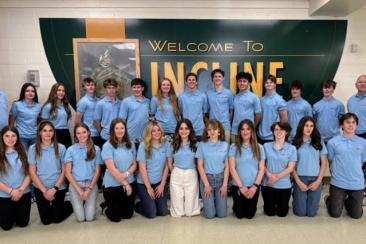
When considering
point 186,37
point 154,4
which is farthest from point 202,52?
point 154,4

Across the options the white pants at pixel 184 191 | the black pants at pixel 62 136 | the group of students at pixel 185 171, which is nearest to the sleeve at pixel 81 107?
the black pants at pixel 62 136

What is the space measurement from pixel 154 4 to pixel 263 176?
2.76 metres

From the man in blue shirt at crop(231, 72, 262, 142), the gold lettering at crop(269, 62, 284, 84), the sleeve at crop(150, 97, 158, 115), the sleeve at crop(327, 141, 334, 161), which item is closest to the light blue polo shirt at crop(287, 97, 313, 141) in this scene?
the man in blue shirt at crop(231, 72, 262, 142)

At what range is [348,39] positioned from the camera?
15.6ft

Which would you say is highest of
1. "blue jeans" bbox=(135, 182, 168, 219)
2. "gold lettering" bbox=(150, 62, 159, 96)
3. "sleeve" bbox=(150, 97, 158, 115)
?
"gold lettering" bbox=(150, 62, 159, 96)

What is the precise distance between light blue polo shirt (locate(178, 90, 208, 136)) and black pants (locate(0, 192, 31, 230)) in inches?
77.4

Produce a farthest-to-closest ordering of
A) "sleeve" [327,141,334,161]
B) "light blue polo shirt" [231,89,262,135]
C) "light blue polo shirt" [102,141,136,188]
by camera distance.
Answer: "light blue polo shirt" [231,89,262,135] → "sleeve" [327,141,334,161] → "light blue polo shirt" [102,141,136,188]

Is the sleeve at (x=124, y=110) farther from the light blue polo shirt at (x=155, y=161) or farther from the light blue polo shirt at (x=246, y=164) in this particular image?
the light blue polo shirt at (x=246, y=164)

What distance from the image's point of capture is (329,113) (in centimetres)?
427

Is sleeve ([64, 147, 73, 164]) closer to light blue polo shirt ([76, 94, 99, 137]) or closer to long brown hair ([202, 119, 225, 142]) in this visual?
light blue polo shirt ([76, 94, 99, 137])

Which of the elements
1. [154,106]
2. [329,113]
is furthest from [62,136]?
[329,113]

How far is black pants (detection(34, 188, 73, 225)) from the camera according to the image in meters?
3.25

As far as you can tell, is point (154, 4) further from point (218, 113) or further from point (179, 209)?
point (179, 209)

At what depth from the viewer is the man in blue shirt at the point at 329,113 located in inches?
167
